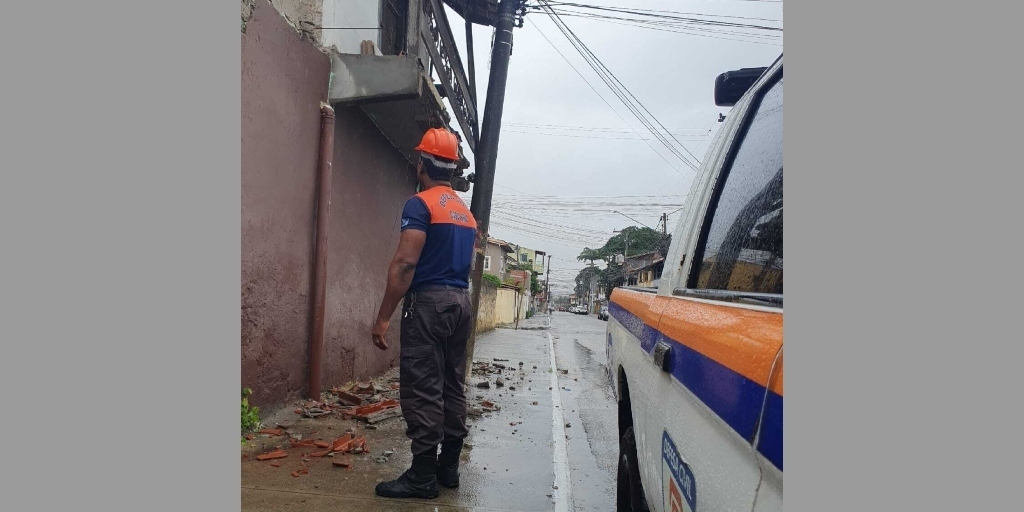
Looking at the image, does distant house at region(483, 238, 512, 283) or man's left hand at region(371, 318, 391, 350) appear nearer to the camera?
man's left hand at region(371, 318, 391, 350)

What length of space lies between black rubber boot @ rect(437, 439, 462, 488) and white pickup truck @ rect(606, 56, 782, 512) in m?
1.26

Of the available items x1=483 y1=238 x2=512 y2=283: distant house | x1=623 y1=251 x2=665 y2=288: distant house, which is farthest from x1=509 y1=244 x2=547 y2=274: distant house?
x1=623 y1=251 x2=665 y2=288: distant house

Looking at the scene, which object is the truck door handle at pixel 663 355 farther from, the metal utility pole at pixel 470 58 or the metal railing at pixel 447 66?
the metal utility pole at pixel 470 58

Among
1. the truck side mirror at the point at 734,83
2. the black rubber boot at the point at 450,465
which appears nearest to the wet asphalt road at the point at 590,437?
the black rubber boot at the point at 450,465

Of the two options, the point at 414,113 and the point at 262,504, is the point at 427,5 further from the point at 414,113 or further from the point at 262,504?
the point at 262,504

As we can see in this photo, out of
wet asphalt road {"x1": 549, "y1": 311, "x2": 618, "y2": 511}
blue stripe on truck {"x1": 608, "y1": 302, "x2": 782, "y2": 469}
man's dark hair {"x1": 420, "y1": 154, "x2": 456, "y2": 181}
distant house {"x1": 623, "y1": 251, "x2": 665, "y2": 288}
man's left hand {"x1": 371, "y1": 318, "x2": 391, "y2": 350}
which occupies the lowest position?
wet asphalt road {"x1": 549, "y1": 311, "x2": 618, "y2": 511}

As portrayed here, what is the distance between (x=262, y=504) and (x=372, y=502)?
522 millimetres

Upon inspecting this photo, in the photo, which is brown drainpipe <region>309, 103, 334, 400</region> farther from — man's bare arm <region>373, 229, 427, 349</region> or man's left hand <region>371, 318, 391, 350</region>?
man's bare arm <region>373, 229, 427, 349</region>

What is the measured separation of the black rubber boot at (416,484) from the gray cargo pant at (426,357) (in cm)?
8

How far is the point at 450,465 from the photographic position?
3.48m

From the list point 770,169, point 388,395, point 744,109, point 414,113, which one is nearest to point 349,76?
point 414,113

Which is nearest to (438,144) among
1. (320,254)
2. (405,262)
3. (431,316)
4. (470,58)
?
(405,262)

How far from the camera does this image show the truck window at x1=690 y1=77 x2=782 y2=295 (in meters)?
1.31

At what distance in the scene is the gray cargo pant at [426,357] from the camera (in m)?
3.12
